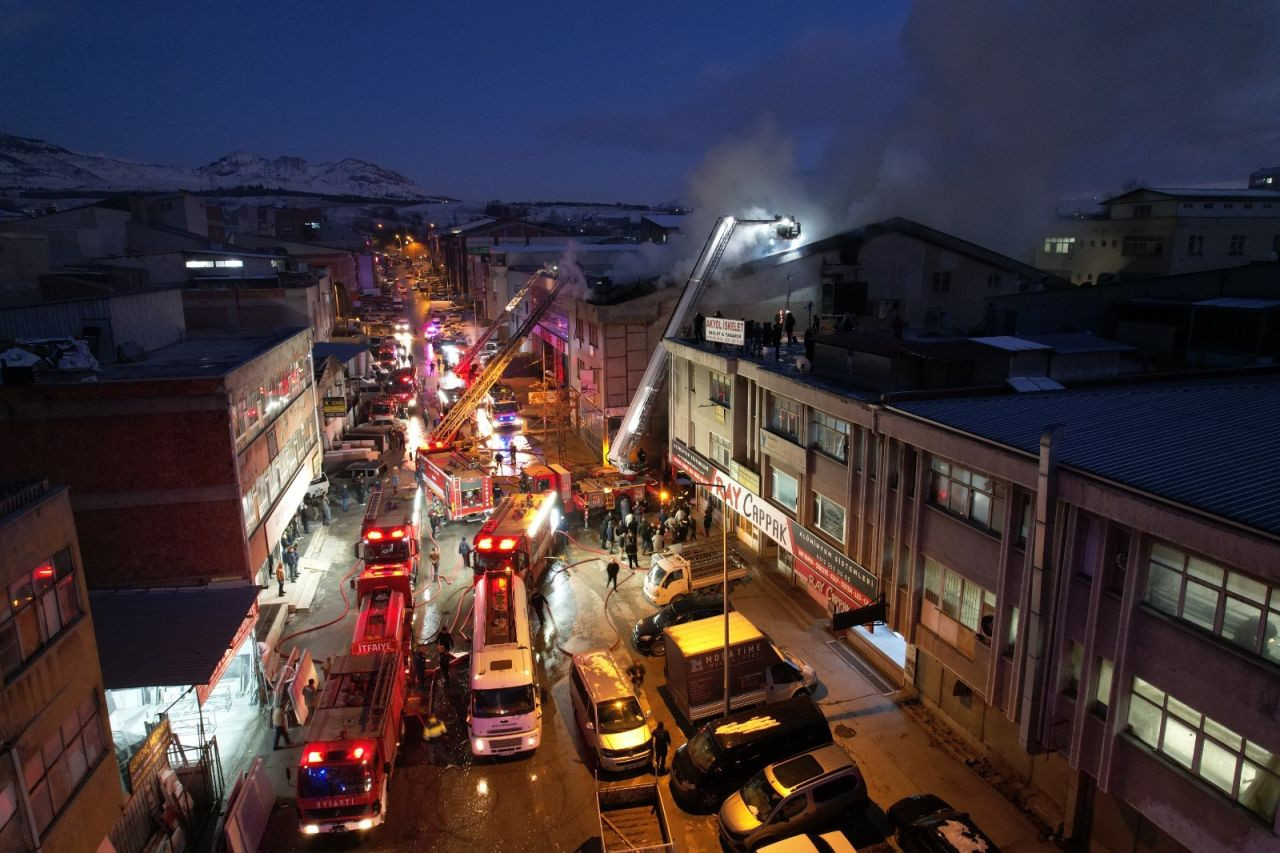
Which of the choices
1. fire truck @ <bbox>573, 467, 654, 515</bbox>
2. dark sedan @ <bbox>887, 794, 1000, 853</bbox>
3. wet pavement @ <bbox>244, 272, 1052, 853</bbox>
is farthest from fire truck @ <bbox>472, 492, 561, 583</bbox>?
dark sedan @ <bbox>887, 794, 1000, 853</bbox>

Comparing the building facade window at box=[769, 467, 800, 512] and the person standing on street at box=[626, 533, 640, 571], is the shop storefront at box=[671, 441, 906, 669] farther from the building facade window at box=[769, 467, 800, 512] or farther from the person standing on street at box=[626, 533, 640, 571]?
the person standing on street at box=[626, 533, 640, 571]

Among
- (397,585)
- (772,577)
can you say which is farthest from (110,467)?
(772,577)

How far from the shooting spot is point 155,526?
19266mm

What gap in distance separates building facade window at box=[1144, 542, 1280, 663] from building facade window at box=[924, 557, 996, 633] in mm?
3690

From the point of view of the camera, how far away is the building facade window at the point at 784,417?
23.0 metres

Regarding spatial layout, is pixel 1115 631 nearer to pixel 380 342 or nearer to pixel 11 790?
pixel 11 790

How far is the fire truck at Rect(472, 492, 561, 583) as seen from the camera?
2286cm

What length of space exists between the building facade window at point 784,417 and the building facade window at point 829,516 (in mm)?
2001

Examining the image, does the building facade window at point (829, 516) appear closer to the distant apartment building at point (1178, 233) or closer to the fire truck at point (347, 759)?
the fire truck at point (347, 759)

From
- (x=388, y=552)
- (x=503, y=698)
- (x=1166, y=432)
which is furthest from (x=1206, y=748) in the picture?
(x=388, y=552)

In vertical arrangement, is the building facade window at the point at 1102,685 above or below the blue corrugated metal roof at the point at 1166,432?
below

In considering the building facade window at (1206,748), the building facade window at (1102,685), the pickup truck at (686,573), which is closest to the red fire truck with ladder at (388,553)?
the pickup truck at (686,573)

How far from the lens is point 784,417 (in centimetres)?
2381

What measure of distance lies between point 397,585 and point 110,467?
796 cm
